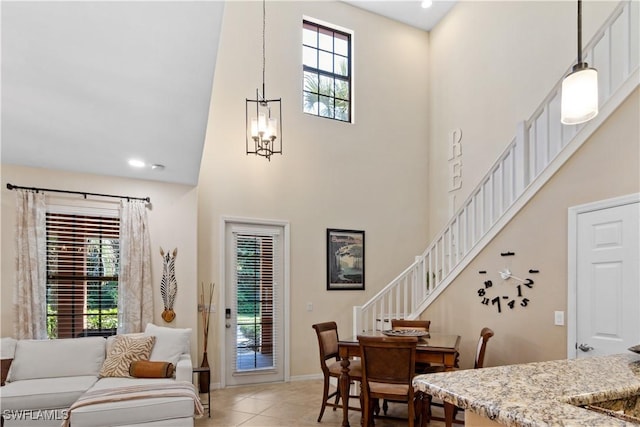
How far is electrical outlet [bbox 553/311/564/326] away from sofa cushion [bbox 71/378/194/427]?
313 cm

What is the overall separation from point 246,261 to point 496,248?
314 centimetres

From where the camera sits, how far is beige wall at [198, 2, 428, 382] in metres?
5.52

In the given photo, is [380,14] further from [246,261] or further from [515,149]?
[246,261]

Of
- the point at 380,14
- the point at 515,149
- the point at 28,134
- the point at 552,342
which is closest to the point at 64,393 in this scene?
the point at 28,134

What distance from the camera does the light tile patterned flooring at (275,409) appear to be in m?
4.00

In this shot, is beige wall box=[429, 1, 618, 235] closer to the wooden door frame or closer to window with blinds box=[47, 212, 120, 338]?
the wooden door frame

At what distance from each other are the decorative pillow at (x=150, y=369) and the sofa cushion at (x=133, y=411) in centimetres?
40

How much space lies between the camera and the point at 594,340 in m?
3.18

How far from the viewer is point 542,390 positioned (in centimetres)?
125

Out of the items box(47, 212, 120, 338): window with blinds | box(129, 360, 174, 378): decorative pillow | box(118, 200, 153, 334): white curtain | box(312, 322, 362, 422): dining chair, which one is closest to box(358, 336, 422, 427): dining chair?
box(312, 322, 362, 422): dining chair

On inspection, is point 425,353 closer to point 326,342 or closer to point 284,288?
point 326,342

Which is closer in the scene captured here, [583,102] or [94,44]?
[583,102]

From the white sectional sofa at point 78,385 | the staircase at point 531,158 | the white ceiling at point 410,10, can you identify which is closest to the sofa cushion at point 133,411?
the white sectional sofa at point 78,385

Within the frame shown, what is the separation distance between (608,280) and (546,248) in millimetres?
587
